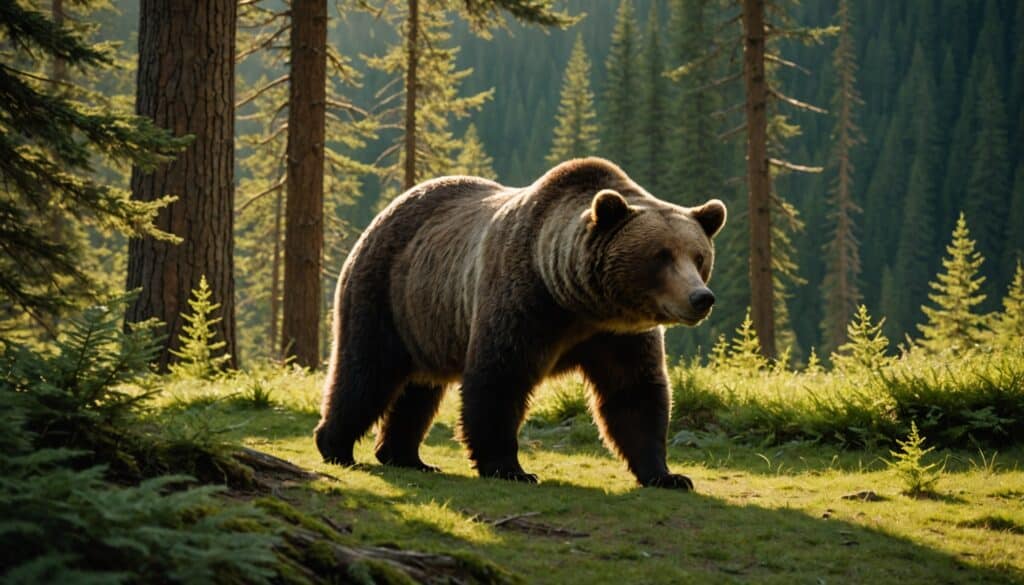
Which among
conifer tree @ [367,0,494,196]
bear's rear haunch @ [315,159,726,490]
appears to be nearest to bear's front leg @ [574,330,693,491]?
bear's rear haunch @ [315,159,726,490]

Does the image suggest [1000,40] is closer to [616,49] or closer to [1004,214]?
[1004,214]

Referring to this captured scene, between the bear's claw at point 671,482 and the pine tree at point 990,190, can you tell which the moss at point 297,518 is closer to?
the bear's claw at point 671,482

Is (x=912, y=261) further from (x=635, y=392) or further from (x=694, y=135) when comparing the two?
(x=635, y=392)

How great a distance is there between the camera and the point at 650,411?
614 centimetres

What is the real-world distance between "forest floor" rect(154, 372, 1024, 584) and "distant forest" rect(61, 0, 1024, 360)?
34.4ft

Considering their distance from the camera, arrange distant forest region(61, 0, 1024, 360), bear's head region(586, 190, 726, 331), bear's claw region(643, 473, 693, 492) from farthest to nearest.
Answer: distant forest region(61, 0, 1024, 360) → bear's claw region(643, 473, 693, 492) → bear's head region(586, 190, 726, 331)

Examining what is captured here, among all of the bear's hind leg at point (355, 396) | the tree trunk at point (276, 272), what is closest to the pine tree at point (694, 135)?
the tree trunk at point (276, 272)

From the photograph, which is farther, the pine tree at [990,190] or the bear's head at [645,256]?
the pine tree at [990,190]

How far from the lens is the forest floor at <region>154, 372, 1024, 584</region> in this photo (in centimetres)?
413

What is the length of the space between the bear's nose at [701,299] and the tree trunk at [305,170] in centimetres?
889

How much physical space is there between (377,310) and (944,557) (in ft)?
13.9

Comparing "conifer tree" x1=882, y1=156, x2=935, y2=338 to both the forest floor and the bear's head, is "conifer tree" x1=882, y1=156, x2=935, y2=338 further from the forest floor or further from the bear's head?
the bear's head

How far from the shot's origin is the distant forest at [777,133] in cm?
3616

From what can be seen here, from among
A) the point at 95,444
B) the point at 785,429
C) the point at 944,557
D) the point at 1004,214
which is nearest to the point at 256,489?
the point at 95,444
